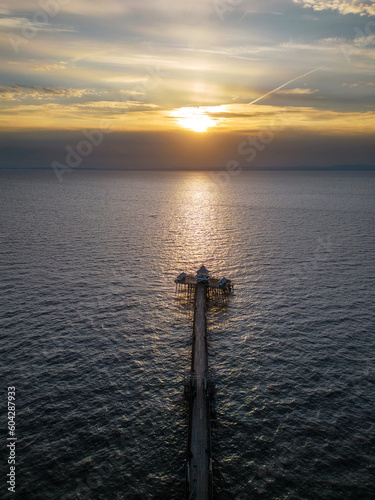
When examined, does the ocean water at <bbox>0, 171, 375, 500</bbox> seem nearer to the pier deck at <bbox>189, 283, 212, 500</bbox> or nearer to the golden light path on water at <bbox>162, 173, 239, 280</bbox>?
the pier deck at <bbox>189, 283, 212, 500</bbox>

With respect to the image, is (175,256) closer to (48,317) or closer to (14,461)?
(48,317)

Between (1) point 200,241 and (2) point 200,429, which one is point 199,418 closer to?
(2) point 200,429

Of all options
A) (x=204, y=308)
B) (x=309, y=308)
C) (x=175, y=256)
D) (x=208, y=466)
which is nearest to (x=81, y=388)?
(x=208, y=466)

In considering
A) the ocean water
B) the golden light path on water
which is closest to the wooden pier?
the ocean water

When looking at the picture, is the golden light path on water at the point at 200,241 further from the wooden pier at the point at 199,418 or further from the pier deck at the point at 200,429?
the pier deck at the point at 200,429

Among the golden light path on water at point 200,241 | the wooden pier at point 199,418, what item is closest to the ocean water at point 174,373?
the wooden pier at point 199,418

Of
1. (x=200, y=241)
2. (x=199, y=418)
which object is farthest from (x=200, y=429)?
(x=200, y=241)

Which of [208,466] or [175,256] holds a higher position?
[175,256]
